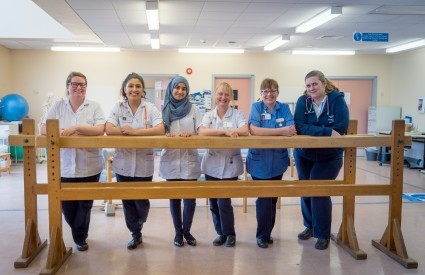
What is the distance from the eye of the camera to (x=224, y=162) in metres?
3.00

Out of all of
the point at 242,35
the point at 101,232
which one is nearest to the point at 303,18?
the point at 242,35

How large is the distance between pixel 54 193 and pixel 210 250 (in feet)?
4.22

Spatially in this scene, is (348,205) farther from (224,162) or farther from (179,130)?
(179,130)

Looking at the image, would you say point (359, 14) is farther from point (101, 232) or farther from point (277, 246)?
point (101, 232)

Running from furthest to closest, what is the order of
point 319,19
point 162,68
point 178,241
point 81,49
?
1. point 162,68
2. point 81,49
3. point 319,19
4. point 178,241

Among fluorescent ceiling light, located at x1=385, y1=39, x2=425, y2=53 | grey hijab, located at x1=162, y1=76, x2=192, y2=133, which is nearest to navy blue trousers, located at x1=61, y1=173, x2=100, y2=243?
grey hijab, located at x1=162, y1=76, x2=192, y2=133

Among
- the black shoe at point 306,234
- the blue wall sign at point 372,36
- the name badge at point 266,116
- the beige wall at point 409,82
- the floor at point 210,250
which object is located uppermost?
the blue wall sign at point 372,36

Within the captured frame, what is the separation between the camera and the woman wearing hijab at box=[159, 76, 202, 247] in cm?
297

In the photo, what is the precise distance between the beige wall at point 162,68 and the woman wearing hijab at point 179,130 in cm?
642

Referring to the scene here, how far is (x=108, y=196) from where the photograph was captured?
8.34 ft

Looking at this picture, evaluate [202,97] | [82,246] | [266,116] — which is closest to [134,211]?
[82,246]

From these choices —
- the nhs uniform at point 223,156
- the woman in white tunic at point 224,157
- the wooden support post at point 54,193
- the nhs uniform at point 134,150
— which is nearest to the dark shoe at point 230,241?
the woman in white tunic at point 224,157

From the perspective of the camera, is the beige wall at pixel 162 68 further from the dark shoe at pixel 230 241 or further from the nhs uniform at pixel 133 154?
the dark shoe at pixel 230 241

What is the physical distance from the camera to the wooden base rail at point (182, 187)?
254 cm
